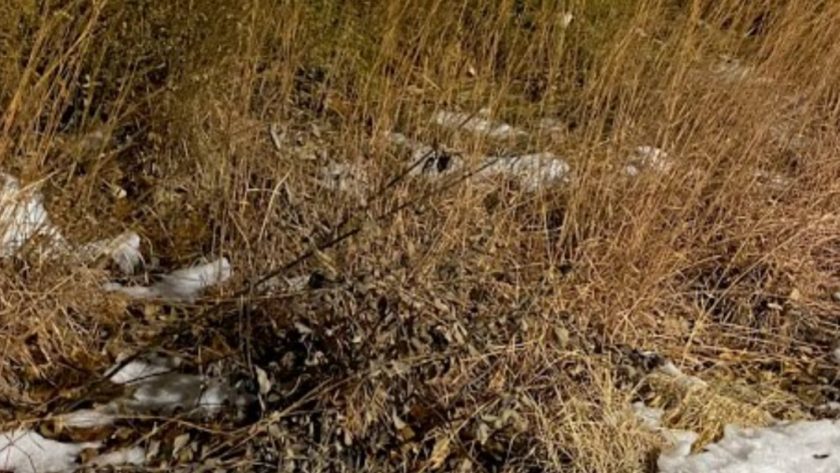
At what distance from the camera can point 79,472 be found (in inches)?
92.3

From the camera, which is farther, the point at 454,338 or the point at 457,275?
the point at 457,275

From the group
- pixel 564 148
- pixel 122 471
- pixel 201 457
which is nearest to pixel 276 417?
pixel 201 457

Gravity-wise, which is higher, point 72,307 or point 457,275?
point 457,275

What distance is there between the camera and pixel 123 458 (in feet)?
7.96

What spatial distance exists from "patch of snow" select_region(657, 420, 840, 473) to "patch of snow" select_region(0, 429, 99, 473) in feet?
4.09

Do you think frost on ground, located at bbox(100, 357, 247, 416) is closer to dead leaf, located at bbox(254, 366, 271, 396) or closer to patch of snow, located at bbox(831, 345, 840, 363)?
dead leaf, located at bbox(254, 366, 271, 396)

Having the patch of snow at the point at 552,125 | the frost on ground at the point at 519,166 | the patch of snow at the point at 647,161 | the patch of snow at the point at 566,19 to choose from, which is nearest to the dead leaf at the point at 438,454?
the frost on ground at the point at 519,166

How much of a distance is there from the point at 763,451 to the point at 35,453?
1.60 m

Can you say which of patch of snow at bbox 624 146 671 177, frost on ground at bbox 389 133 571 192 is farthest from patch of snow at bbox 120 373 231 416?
patch of snow at bbox 624 146 671 177

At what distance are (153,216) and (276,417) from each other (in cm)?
97

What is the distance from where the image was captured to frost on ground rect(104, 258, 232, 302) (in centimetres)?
295

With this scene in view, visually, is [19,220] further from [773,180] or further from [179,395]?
[773,180]

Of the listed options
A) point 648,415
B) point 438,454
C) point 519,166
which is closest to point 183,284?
point 438,454

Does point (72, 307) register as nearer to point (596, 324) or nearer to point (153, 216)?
point (153, 216)
